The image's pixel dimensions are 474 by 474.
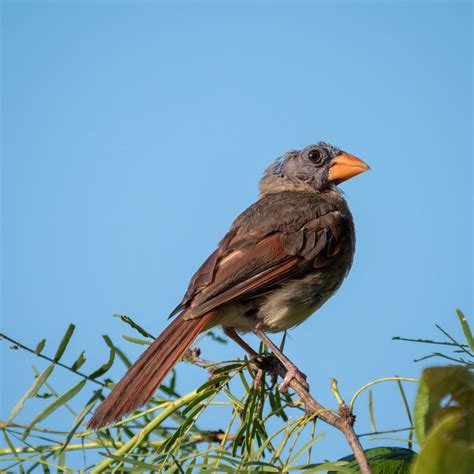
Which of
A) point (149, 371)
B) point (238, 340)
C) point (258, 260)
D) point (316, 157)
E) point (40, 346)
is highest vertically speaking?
point (316, 157)

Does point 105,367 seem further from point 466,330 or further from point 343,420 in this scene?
point 466,330

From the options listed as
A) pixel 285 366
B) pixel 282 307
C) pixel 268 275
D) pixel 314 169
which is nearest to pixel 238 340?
pixel 282 307

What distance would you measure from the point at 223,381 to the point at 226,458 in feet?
2.09

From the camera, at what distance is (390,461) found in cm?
205

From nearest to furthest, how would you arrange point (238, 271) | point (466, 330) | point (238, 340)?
point (466, 330) → point (238, 271) → point (238, 340)

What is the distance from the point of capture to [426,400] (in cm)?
100

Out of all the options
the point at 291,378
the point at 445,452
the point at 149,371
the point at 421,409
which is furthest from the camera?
the point at 291,378

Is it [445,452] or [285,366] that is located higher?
[285,366]

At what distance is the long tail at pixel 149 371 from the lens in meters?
2.83

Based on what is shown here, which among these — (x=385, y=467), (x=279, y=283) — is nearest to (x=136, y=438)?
(x=385, y=467)

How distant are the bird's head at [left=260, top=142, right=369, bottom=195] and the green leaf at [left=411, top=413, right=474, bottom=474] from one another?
4.85 meters

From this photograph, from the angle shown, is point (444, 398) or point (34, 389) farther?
point (34, 389)

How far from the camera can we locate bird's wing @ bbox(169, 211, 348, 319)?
4129 millimetres

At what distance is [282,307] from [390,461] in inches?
93.2
